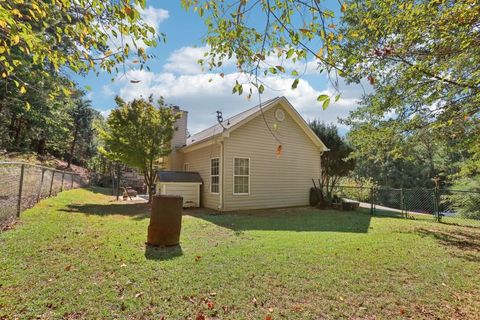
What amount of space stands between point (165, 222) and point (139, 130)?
800 centimetres

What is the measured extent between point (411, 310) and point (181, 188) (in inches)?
406

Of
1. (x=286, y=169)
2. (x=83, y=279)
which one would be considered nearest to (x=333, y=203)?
(x=286, y=169)

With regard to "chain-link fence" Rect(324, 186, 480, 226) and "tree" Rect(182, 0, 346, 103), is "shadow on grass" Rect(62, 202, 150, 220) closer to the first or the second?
"tree" Rect(182, 0, 346, 103)

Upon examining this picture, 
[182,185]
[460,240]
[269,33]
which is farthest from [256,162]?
[269,33]

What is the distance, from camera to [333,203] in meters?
13.2

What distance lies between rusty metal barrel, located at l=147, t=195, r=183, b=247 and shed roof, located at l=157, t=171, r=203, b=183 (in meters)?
6.50

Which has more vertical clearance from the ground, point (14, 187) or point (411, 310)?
point (14, 187)

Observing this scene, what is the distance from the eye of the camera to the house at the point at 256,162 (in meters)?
11.5

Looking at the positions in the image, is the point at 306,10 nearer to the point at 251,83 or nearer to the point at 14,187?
the point at 251,83

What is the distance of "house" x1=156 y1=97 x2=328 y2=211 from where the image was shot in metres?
11.5

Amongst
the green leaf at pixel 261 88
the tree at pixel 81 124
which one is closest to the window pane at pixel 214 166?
the green leaf at pixel 261 88

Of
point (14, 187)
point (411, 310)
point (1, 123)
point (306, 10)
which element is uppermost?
point (1, 123)

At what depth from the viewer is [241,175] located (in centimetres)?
1184

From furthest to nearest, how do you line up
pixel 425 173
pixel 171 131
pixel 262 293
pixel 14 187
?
pixel 425 173
pixel 171 131
pixel 14 187
pixel 262 293
